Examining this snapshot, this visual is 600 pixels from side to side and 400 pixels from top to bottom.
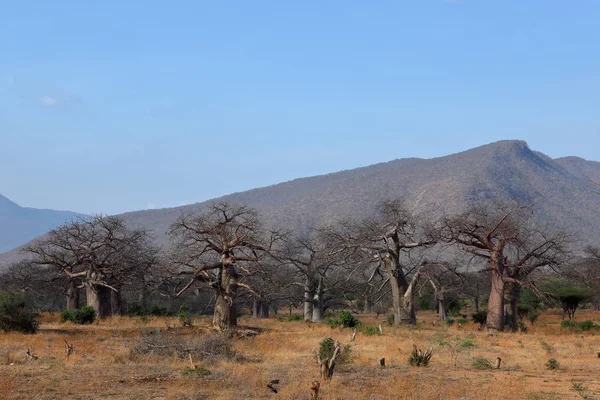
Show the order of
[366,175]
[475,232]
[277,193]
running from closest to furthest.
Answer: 1. [475,232]
2. [366,175]
3. [277,193]

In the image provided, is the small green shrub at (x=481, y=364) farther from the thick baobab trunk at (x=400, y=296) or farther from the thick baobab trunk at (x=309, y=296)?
the thick baobab trunk at (x=309, y=296)

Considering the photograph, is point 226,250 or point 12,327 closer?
point 12,327

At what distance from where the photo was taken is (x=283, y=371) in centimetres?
1769

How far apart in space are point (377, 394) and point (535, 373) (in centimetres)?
651

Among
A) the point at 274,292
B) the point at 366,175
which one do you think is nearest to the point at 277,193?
the point at 366,175

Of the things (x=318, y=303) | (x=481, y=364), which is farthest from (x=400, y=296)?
(x=481, y=364)

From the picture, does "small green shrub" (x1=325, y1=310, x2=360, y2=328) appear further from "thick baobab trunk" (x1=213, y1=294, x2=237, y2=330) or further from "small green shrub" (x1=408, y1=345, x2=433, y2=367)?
"small green shrub" (x1=408, y1=345, x2=433, y2=367)

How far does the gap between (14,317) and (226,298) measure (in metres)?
8.44

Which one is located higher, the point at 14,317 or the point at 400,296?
the point at 400,296

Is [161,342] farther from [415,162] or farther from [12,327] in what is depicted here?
[415,162]

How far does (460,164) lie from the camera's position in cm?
14962

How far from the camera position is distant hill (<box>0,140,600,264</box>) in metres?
127

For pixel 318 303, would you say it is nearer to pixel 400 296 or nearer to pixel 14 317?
pixel 400 296

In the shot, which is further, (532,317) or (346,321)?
(532,317)
